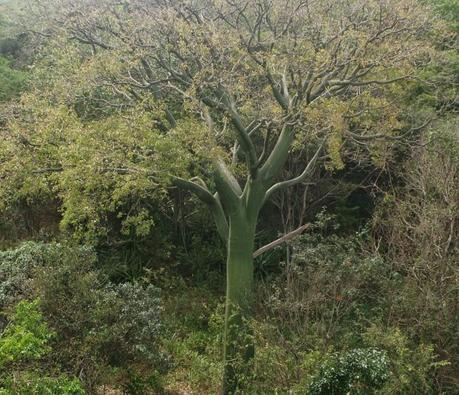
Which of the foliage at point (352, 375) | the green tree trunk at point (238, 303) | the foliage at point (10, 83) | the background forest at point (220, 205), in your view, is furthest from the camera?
the foliage at point (10, 83)

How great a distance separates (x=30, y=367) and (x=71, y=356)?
140 centimetres

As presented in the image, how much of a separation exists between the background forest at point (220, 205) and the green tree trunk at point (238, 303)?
0.29ft

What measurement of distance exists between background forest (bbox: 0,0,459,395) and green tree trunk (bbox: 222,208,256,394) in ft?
0.29

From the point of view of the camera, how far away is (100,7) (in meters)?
12.8

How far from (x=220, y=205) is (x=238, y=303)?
227 cm

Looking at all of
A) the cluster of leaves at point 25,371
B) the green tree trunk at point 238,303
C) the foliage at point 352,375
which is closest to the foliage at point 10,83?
the green tree trunk at point 238,303

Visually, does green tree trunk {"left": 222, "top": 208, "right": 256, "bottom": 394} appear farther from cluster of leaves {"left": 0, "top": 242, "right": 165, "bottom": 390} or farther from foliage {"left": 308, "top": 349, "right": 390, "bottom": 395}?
foliage {"left": 308, "top": 349, "right": 390, "bottom": 395}

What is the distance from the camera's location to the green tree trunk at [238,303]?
9.02 meters

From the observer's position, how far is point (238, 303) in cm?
1059

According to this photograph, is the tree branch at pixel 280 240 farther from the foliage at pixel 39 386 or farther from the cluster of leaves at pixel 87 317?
the foliage at pixel 39 386

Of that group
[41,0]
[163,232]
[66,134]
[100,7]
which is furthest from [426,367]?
[41,0]

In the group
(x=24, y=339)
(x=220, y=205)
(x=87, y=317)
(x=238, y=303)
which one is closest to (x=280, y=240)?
(x=220, y=205)

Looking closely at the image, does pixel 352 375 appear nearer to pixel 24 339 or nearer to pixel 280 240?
pixel 24 339

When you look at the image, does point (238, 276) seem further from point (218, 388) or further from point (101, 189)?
point (101, 189)
